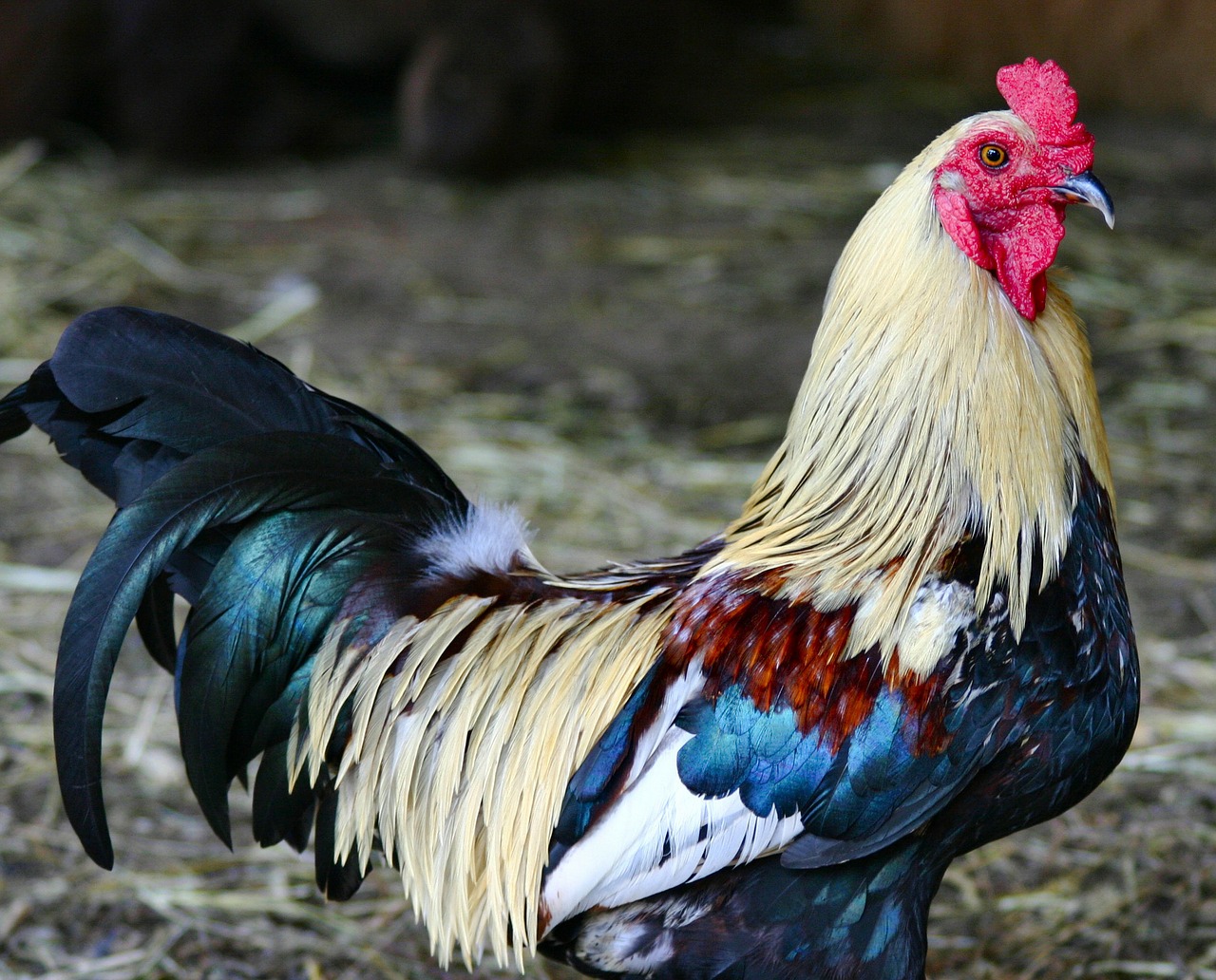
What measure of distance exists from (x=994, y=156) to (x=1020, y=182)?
0.06 meters

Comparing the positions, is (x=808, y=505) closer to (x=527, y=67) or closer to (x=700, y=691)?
(x=700, y=691)

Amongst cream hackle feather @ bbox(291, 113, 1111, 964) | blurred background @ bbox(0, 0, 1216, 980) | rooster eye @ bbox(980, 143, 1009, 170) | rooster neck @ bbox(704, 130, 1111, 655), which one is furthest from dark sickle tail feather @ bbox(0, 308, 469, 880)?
rooster eye @ bbox(980, 143, 1009, 170)

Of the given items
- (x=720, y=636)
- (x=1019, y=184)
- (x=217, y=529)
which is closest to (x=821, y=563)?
(x=720, y=636)

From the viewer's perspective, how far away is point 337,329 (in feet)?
18.8

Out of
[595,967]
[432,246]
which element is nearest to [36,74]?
[432,246]

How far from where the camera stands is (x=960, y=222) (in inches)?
83.5

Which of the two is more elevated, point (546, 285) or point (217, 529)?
point (217, 529)

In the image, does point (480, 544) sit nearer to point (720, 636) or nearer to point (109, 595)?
point (720, 636)

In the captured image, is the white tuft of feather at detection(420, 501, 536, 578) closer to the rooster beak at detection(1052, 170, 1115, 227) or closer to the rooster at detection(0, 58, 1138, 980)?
the rooster at detection(0, 58, 1138, 980)

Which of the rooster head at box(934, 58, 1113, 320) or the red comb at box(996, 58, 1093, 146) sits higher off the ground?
the red comb at box(996, 58, 1093, 146)

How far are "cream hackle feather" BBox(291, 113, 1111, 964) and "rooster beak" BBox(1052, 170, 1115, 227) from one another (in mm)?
137

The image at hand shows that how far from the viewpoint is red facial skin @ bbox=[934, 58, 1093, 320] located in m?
2.14

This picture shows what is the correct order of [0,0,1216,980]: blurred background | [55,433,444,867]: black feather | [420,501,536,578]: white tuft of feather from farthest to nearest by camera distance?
[0,0,1216,980]: blurred background → [420,501,536,578]: white tuft of feather → [55,433,444,867]: black feather

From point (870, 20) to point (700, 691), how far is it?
8818 millimetres
